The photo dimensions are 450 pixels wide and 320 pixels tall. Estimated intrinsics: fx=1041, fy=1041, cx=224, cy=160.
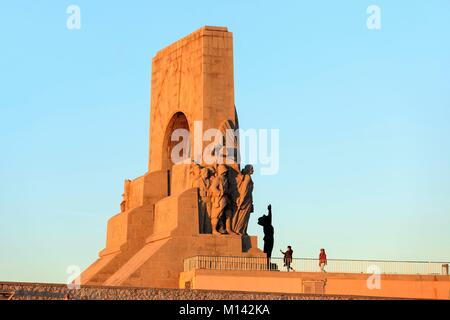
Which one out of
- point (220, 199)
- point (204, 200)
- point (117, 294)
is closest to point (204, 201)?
point (204, 200)

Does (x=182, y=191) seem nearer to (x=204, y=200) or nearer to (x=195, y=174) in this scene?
(x=195, y=174)

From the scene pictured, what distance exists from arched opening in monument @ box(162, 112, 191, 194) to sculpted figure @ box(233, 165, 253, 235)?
4716 mm

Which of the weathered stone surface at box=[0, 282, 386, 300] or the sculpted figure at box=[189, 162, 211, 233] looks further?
the sculpted figure at box=[189, 162, 211, 233]

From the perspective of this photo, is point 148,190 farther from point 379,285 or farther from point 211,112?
point 379,285

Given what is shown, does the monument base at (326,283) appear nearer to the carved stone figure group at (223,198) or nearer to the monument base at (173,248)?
the monument base at (173,248)

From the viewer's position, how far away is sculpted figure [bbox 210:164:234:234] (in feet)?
102

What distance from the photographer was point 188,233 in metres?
30.9

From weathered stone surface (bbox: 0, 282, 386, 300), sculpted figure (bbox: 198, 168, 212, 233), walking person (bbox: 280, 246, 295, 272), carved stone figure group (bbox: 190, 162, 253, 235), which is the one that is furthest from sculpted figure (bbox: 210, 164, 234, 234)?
weathered stone surface (bbox: 0, 282, 386, 300)

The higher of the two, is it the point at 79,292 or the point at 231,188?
the point at 231,188

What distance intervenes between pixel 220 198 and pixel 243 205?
0.82 m

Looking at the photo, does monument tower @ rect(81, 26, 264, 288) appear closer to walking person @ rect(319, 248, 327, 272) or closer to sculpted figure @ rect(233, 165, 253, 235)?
sculpted figure @ rect(233, 165, 253, 235)
